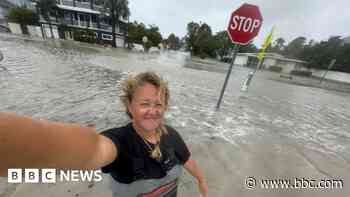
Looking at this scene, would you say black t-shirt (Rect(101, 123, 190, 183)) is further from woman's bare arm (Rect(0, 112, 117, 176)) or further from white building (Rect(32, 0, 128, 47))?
white building (Rect(32, 0, 128, 47))

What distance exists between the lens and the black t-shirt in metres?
0.82

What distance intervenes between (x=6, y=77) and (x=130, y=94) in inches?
236

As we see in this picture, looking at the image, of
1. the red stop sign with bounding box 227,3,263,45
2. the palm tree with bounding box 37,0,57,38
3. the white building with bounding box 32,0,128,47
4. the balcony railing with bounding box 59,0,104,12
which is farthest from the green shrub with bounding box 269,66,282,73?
the palm tree with bounding box 37,0,57,38

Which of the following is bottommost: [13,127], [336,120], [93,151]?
[336,120]

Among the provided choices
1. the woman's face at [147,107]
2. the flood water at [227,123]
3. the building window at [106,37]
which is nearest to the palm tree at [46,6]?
the building window at [106,37]

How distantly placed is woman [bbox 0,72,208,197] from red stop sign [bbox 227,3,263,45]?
3.12 metres

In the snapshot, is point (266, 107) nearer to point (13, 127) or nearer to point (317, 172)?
point (317, 172)

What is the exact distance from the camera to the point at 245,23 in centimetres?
329

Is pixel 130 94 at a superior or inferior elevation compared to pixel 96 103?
superior

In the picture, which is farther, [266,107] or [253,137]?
[266,107]

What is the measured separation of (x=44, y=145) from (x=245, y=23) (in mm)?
3814

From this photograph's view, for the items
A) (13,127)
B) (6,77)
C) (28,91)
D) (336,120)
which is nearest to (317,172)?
(13,127)

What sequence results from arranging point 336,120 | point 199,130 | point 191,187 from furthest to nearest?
point 336,120
point 199,130
point 191,187

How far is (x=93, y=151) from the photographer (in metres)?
0.58
